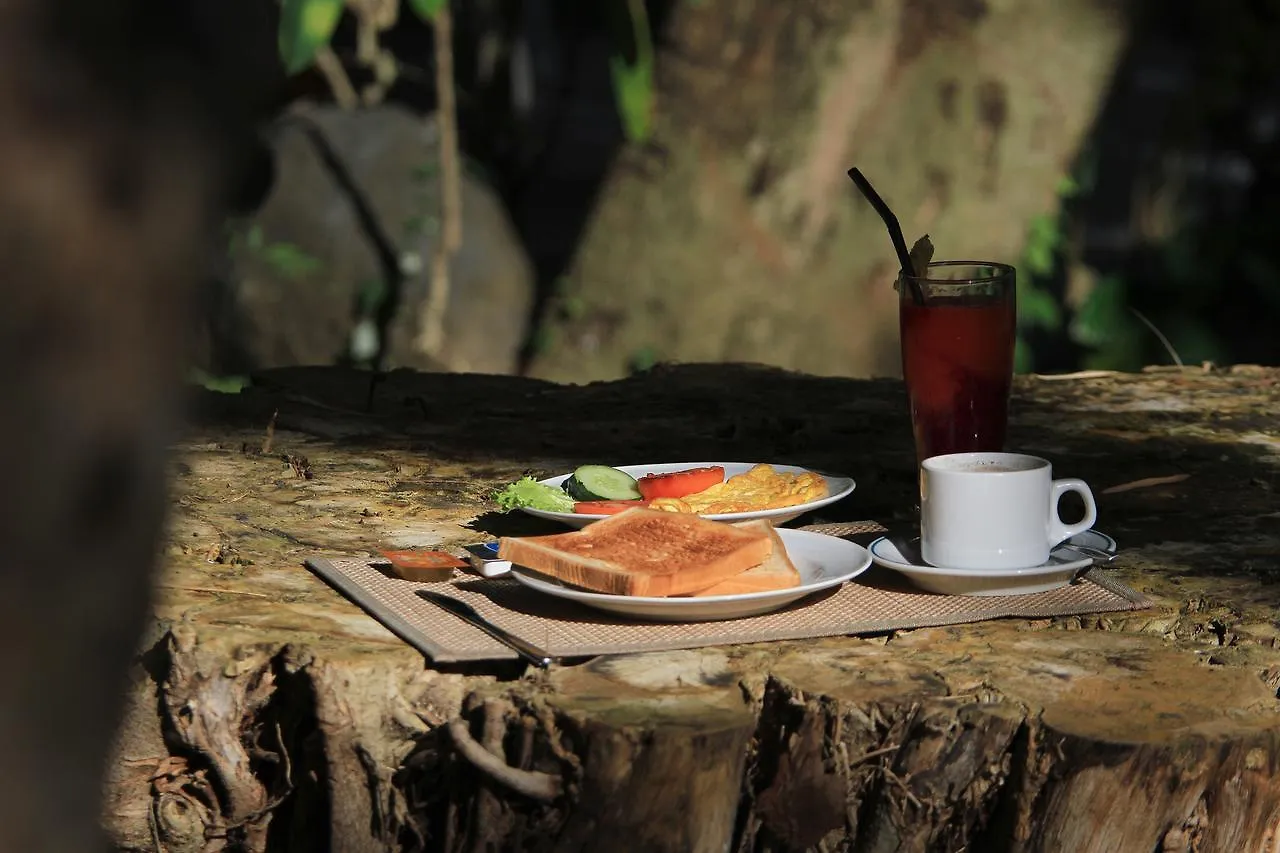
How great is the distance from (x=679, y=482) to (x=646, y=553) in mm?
364

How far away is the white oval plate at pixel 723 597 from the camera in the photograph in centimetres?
169

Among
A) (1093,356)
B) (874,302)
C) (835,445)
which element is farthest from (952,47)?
(835,445)

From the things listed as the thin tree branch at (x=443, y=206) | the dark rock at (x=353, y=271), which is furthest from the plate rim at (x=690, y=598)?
the dark rock at (x=353, y=271)

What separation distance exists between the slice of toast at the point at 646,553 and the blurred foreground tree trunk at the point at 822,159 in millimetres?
3879

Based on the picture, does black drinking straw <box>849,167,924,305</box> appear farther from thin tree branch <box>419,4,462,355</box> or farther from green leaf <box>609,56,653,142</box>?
thin tree branch <box>419,4,462,355</box>

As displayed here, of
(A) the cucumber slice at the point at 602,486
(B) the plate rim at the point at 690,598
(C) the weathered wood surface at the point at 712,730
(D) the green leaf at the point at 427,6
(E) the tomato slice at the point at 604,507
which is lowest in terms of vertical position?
(C) the weathered wood surface at the point at 712,730

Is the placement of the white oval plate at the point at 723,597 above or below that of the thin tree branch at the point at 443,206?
below

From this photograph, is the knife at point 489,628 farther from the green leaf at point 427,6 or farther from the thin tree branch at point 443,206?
the thin tree branch at point 443,206

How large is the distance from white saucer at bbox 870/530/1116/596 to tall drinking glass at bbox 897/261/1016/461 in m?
0.21

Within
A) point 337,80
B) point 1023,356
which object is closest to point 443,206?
point 337,80

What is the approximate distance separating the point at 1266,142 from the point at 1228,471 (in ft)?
21.2

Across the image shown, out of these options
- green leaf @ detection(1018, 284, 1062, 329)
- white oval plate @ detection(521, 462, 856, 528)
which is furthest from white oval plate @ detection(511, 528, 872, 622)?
green leaf @ detection(1018, 284, 1062, 329)

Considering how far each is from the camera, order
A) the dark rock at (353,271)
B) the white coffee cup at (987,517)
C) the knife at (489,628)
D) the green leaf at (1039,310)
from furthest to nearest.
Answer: the green leaf at (1039,310)
the dark rock at (353,271)
the white coffee cup at (987,517)
the knife at (489,628)

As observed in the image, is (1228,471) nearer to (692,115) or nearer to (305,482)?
(305,482)
